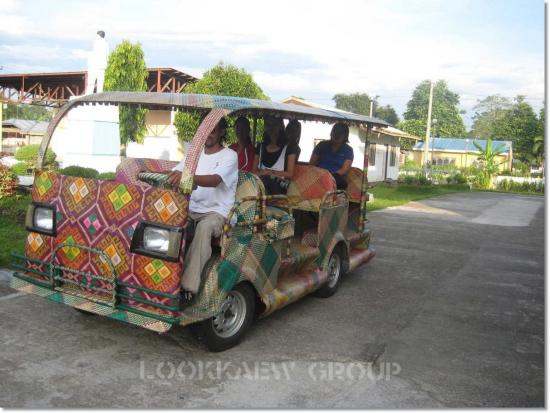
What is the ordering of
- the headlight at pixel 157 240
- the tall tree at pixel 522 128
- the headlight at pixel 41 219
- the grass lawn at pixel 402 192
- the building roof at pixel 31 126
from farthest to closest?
1. the tall tree at pixel 522 128
2. the building roof at pixel 31 126
3. the grass lawn at pixel 402 192
4. the headlight at pixel 41 219
5. the headlight at pixel 157 240

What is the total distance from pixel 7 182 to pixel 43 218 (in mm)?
7440

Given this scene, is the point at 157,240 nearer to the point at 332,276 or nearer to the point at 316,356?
the point at 316,356

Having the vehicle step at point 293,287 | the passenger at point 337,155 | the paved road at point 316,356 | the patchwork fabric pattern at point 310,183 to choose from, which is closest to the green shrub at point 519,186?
the paved road at point 316,356

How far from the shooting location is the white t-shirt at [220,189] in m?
4.81

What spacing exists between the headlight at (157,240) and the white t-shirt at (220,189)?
662mm

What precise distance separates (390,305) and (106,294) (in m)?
3.44

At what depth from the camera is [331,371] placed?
15.1 feet

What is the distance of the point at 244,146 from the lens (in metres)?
6.67

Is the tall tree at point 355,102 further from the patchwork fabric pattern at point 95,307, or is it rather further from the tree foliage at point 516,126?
the patchwork fabric pattern at point 95,307

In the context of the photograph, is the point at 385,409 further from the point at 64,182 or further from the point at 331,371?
the point at 64,182

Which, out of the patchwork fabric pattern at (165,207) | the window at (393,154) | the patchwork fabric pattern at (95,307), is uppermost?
the window at (393,154)

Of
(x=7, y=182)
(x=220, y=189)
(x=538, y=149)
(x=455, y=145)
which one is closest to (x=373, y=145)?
(x=7, y=182)

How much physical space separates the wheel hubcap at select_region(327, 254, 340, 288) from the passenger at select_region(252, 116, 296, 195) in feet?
3.31

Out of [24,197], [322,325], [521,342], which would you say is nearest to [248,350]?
[322,325]
